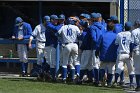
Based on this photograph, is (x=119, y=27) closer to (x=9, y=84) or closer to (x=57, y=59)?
(x=57, y=59)

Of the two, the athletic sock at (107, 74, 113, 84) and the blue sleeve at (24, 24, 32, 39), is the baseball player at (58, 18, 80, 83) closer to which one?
the athletic sock at (107, 74, 113, 84)

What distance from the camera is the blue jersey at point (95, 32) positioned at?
46.4 feet

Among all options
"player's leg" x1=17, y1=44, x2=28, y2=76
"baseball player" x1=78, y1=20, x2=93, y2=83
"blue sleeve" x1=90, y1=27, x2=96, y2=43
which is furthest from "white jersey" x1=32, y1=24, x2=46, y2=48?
"blue sleeve" x1=90, y1=27, x2=96, y2=43

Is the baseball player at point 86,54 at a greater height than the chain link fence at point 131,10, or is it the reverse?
the chain link fence at point 131,10

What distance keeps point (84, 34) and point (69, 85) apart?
1.69 metres

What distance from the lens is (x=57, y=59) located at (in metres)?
15.6

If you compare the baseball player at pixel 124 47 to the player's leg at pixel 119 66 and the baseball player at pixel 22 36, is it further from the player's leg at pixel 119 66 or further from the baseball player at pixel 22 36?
the baseball player at pixel 22 36

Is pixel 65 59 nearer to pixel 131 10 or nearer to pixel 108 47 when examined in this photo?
pixel 108 47

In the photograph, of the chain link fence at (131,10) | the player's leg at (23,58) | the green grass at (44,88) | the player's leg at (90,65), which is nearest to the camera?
the green grass at (44,88)

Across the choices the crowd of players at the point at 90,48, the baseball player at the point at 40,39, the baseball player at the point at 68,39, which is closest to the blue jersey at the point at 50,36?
the crowd of players at the point at 90,48

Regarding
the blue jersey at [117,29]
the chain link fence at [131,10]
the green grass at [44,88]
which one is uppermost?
the chain link fence at [131,10]

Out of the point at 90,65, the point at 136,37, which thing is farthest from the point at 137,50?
the point at 90,65

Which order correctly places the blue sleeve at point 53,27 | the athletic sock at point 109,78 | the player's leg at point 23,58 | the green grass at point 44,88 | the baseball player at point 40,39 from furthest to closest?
1. the player's leg at point 23,58
2. the baseball player at point 40,39
3. the blue sleeve at point 53,27
4. the athletic sock at point 109,78
5. the green grass at point 44,88

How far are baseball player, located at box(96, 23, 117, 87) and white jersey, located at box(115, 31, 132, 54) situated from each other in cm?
51
